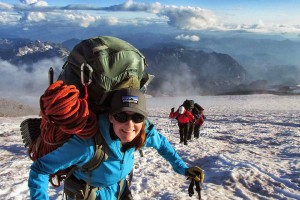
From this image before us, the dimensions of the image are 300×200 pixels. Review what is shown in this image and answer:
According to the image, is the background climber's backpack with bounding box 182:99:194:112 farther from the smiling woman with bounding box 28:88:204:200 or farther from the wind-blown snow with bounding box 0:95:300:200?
the smiling woman with bounding box 28:88:204:200

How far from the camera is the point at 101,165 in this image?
3383 mm

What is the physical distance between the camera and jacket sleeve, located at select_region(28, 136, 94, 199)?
117 inches

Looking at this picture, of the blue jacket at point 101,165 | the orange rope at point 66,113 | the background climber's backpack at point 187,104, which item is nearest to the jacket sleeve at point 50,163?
the blue jacket at point 101,165

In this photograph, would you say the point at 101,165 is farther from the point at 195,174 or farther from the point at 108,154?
the point at 195,174

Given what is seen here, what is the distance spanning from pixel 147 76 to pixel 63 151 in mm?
1229

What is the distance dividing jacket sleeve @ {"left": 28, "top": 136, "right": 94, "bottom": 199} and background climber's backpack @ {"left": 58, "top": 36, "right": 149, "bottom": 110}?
1.56ft

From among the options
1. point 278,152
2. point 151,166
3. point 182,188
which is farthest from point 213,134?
point 182,188

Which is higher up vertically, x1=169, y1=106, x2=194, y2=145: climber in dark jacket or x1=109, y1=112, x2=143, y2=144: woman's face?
x1=109, y1=112, x2=143, y2=144: woman's face

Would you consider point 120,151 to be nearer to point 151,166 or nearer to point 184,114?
point 151,166

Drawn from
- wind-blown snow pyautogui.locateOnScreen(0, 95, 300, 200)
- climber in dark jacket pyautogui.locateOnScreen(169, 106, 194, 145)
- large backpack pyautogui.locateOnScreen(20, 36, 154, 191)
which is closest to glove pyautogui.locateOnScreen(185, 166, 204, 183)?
large backpack pyautogui.locateOnScreen(20, 36, 154, 191)

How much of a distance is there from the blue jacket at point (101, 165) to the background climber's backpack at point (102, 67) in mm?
277

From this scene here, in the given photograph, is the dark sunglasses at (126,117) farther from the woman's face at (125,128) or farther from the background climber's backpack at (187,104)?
the background climber's backpack at (187,104)

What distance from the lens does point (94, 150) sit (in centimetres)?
A: 318

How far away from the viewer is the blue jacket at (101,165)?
9.86 feet
